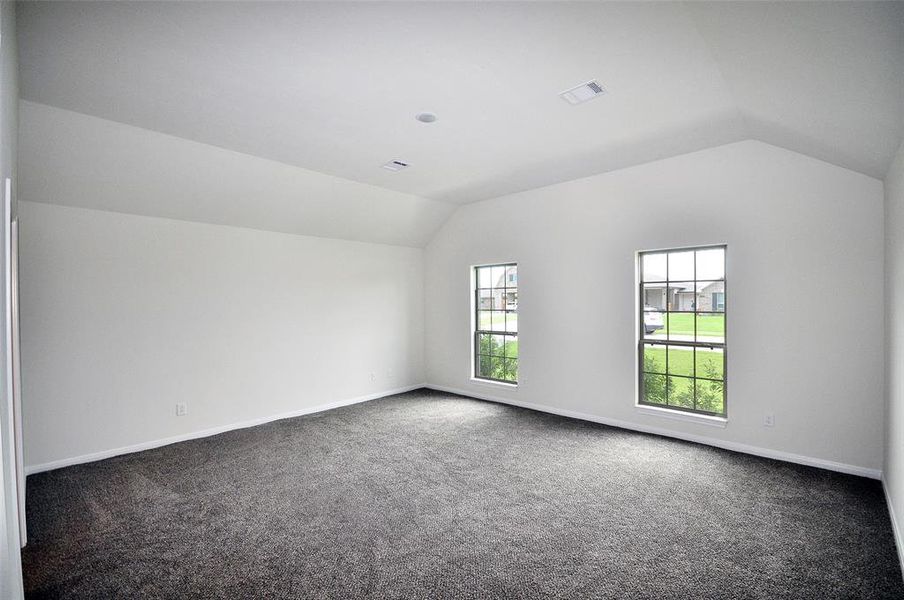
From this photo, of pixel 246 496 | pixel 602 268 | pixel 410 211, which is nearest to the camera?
pixel 246 496

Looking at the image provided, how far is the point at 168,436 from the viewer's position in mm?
4547

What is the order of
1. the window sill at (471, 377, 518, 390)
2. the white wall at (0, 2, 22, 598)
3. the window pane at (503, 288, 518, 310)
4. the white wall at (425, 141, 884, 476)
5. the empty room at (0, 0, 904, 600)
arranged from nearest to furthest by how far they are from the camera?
the white wall at (0, 2, 22, 598)
the empty room at (0, 0, 904, 600)
the white wall at (425, 141, 884, 476)
the window sill at (471, 377, 518, 390)
the window pane at (503, 288, 518, 310)

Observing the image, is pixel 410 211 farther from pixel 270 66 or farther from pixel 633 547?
pixel 633 547

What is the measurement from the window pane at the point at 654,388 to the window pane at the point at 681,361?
6.2 inches

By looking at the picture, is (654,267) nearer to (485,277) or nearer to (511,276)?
(511,276)

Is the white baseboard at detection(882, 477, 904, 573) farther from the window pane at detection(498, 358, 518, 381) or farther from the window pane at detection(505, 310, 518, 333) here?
the window pane at detection(505, 310, 518, 333)

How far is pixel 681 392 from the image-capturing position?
181 inches

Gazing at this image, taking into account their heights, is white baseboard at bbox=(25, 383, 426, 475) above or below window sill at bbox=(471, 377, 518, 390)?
below

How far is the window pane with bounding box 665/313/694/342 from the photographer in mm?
4520

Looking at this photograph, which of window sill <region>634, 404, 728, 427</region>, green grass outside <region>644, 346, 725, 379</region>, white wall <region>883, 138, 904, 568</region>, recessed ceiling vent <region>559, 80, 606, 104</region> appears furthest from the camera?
green grass outside <region>644, 346, 725, 379</region>

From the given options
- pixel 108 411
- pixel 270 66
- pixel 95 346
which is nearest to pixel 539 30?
pixel 270 66

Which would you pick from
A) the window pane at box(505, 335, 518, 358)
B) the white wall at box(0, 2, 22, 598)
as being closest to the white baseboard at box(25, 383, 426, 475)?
the window pane at box(505, 335, 518, 358)

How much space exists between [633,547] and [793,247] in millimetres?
2935

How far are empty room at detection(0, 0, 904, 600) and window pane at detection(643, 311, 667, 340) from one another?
44 mm
